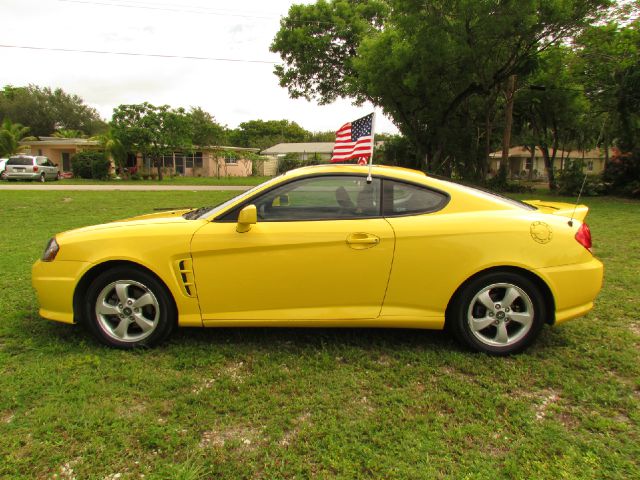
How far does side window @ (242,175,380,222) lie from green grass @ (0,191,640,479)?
3.50 ft

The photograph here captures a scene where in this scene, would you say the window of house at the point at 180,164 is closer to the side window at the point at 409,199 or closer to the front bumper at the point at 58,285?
the front bumper at the point at 58,285

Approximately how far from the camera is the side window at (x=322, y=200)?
134 inches

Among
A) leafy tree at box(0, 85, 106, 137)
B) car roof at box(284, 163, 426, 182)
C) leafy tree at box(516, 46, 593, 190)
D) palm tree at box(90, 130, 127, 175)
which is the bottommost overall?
car roof at box(284, 163, 426, 182)

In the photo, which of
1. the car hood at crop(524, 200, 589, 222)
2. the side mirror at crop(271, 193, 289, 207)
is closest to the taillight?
the car hood at crop(524, 200, 589, 222)

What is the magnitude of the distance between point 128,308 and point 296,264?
1.35 metres

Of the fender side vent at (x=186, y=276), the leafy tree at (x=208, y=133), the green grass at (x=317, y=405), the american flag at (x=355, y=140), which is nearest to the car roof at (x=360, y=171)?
the american flag at (x=355, y=140)

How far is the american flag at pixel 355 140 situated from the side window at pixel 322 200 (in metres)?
0.54

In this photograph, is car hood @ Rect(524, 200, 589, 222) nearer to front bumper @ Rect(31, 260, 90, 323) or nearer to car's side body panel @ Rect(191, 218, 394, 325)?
car's side body panel @ Rect(191, 218, 394, 325)

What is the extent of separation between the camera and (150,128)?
102 ft

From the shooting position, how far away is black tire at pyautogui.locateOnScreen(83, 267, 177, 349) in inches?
133

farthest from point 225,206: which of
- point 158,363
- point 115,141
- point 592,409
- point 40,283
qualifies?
point 115,141

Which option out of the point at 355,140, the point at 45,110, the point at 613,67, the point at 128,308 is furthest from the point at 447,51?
the point at 45,110

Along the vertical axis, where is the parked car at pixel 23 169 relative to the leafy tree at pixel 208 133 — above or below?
below

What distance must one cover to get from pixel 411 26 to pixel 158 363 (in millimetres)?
14929
